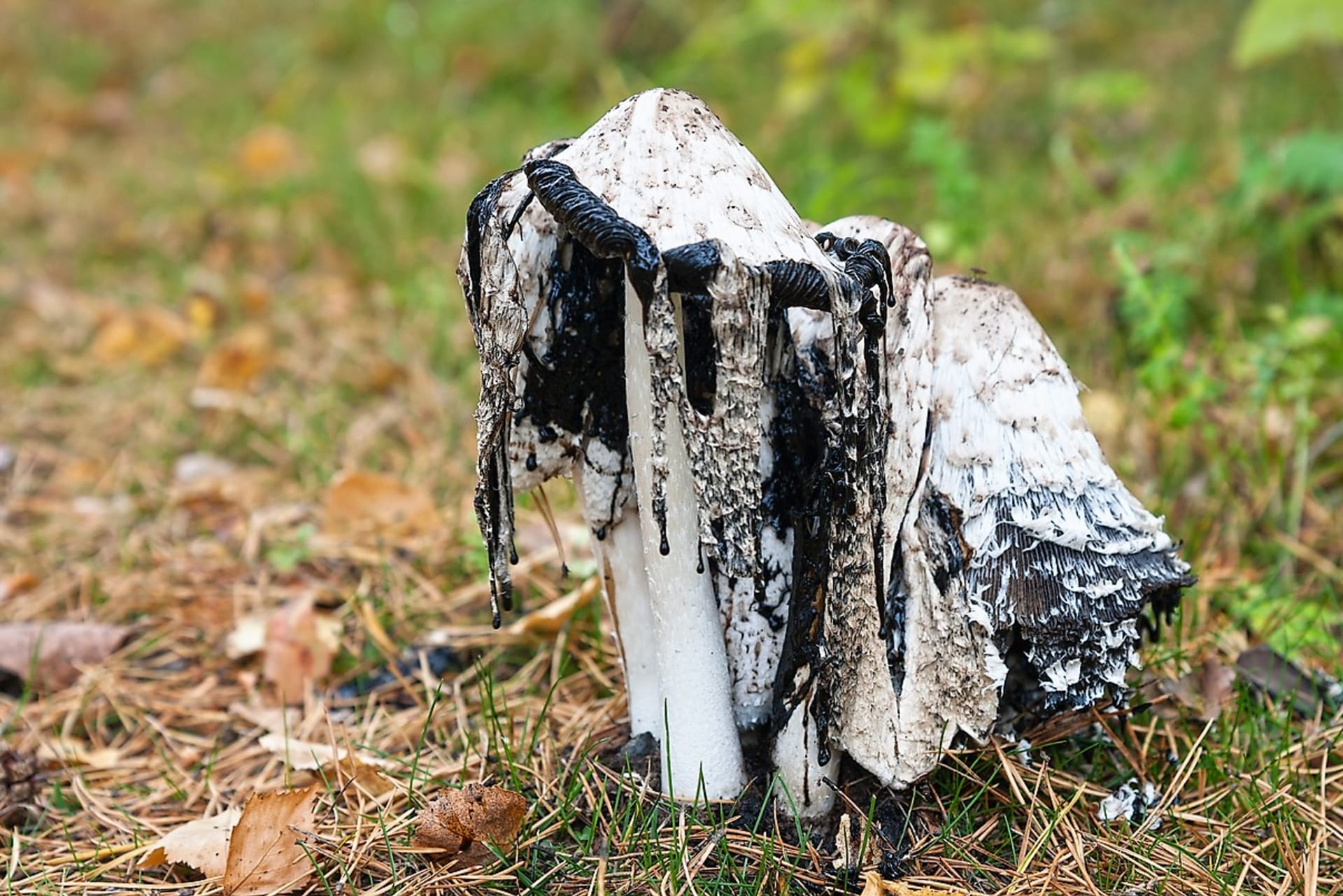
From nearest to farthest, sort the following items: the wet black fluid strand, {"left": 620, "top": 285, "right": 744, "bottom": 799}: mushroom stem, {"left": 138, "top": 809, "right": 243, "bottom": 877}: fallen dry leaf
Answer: the wet black fluid strand < {"left": 620, "top": 285, "right": 744, "bottom": 799}: mushroom stem < {"left": 138, "top": 809, "right": 243, "bottom": 877}: fallen dry leaf

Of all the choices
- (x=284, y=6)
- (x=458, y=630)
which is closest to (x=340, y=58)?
(x=284, y=6)

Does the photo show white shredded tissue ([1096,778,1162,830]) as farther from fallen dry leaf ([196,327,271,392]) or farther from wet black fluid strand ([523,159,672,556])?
fallen dry leaf ([196,327,271,392])

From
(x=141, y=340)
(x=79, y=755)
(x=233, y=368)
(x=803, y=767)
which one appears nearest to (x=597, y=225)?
(x=803, y=767)

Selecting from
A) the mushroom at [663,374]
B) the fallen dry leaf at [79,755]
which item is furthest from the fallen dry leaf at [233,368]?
the mushroom at [663,374]

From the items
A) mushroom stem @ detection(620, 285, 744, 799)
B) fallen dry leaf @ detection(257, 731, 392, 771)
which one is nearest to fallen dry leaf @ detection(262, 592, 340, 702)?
fallen dry leaf @ detection(257, 731, 392, 771)

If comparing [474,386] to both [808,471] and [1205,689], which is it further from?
[1205,689]
